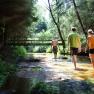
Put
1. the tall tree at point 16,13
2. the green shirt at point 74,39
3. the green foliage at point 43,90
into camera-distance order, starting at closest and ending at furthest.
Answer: the tall tree at point 16,13 < the green foliage at point 43,90 < the green shirt at point 74,39

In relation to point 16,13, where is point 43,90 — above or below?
below

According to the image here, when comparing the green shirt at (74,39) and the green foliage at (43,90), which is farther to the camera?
the green shirt at (74,39)

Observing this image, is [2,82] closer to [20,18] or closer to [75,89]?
[75,89]

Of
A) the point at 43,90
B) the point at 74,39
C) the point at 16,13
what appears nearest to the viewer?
the point at 16,13

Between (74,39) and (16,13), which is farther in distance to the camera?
(74,39)

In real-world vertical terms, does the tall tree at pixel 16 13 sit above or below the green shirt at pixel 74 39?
above

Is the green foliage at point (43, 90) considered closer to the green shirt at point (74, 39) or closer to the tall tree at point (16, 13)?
the tall tree at point (16, 13)

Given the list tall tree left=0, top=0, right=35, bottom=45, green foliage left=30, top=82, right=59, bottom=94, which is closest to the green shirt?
green foliage left=30, top=82, right=59, bottom=94

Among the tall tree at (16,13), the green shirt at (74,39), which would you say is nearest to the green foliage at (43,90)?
the tall tree at (16,13)

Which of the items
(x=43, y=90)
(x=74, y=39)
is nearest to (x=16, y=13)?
(x=43, y=90)

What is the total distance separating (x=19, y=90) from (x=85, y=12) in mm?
21400

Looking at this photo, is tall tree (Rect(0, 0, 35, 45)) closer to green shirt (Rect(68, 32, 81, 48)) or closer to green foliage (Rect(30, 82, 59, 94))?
green foliage (Rect(30, 82, 59, 94))

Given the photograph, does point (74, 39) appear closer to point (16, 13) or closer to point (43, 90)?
point (43, 90)

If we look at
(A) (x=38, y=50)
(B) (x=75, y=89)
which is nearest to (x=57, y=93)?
(B) (x=75, y=89)
